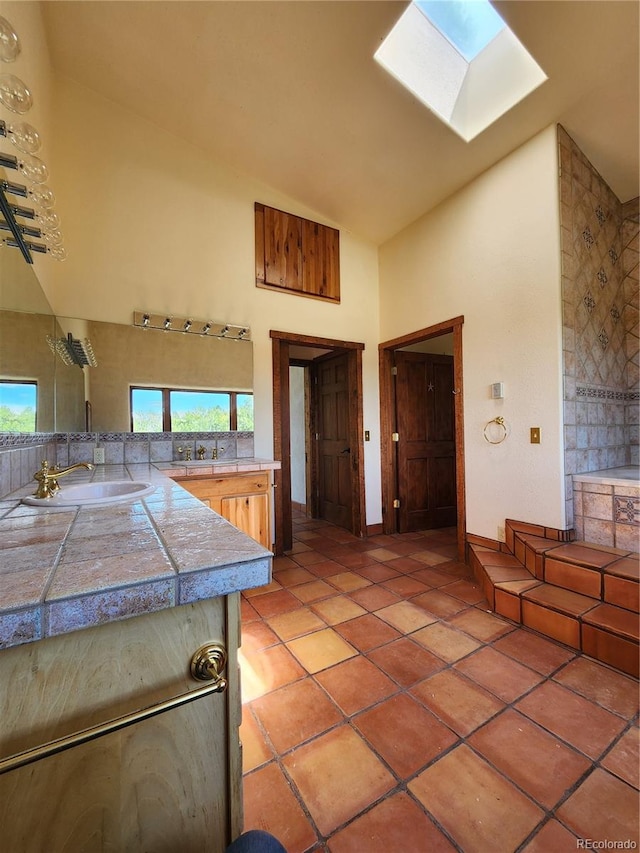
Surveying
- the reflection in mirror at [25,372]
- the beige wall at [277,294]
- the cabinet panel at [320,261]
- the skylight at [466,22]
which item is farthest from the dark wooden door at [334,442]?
the reflection in mirror at [25,372]

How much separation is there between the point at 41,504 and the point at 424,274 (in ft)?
10.6

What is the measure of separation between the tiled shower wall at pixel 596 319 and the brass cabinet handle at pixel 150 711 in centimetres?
233

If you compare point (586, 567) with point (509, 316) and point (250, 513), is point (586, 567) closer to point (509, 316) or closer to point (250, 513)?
point (509, 316)

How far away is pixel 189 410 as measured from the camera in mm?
2828

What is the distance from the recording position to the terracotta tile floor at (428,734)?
0.98 m

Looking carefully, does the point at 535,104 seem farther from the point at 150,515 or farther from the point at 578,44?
the point at 150,515

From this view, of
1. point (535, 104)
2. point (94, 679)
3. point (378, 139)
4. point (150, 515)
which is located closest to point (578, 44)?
point (535, 104)

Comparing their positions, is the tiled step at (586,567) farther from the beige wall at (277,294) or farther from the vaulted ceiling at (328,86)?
the vaulted ceiling at (328,86)

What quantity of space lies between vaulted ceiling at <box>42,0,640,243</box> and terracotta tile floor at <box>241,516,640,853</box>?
3085mm

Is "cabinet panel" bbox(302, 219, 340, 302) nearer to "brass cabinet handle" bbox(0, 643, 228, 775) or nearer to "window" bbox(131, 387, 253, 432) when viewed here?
"window" bbox(131, 387, 253, 432)

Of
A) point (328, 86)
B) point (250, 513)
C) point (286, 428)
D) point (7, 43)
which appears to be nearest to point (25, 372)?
point (7, 43)

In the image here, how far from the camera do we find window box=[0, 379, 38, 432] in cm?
136

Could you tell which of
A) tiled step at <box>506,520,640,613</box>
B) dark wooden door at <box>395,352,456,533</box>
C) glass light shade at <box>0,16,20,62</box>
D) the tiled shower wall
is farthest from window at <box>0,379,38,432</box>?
dark wooden door at <box>395,352,456,533</box>

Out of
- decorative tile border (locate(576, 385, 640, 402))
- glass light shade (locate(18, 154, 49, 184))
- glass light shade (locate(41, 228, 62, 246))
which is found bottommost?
decorative tile border (locate(576, 385, 640, 402))
